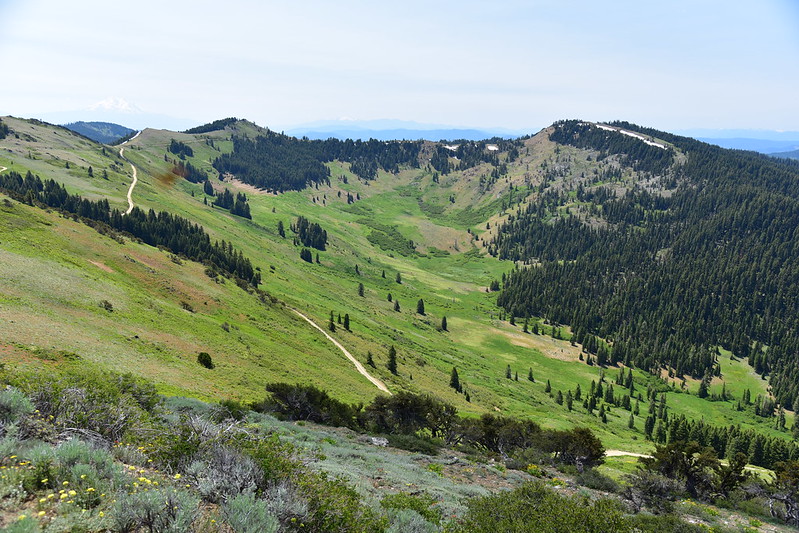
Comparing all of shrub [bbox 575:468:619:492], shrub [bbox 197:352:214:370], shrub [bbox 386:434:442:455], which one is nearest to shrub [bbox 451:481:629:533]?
shrub [bbox 386:434:442:455]

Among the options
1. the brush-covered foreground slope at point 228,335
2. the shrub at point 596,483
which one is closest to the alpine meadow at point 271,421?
the shrub at point 596,483

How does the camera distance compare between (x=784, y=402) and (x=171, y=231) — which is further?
(x=784, y=402)

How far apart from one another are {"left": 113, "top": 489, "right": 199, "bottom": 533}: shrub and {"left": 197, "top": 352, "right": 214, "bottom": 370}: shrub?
50.4m

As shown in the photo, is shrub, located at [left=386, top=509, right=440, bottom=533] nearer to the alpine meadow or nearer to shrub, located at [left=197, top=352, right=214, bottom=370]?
the alpine meadow

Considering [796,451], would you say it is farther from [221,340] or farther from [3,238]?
[3,238]

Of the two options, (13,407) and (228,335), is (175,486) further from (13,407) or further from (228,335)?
(228,335)

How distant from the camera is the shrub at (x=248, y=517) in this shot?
985cm

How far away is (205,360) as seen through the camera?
5519 centimetres

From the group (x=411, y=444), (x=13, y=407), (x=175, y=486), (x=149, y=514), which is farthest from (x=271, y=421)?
(x=149, y=514)

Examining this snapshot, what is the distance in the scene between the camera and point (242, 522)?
9820 mm

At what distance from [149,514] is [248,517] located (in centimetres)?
227

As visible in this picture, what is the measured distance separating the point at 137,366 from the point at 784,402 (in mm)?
233491

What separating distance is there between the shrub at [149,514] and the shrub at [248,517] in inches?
43.2

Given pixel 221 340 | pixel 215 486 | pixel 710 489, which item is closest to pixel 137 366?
pixel 221 340
